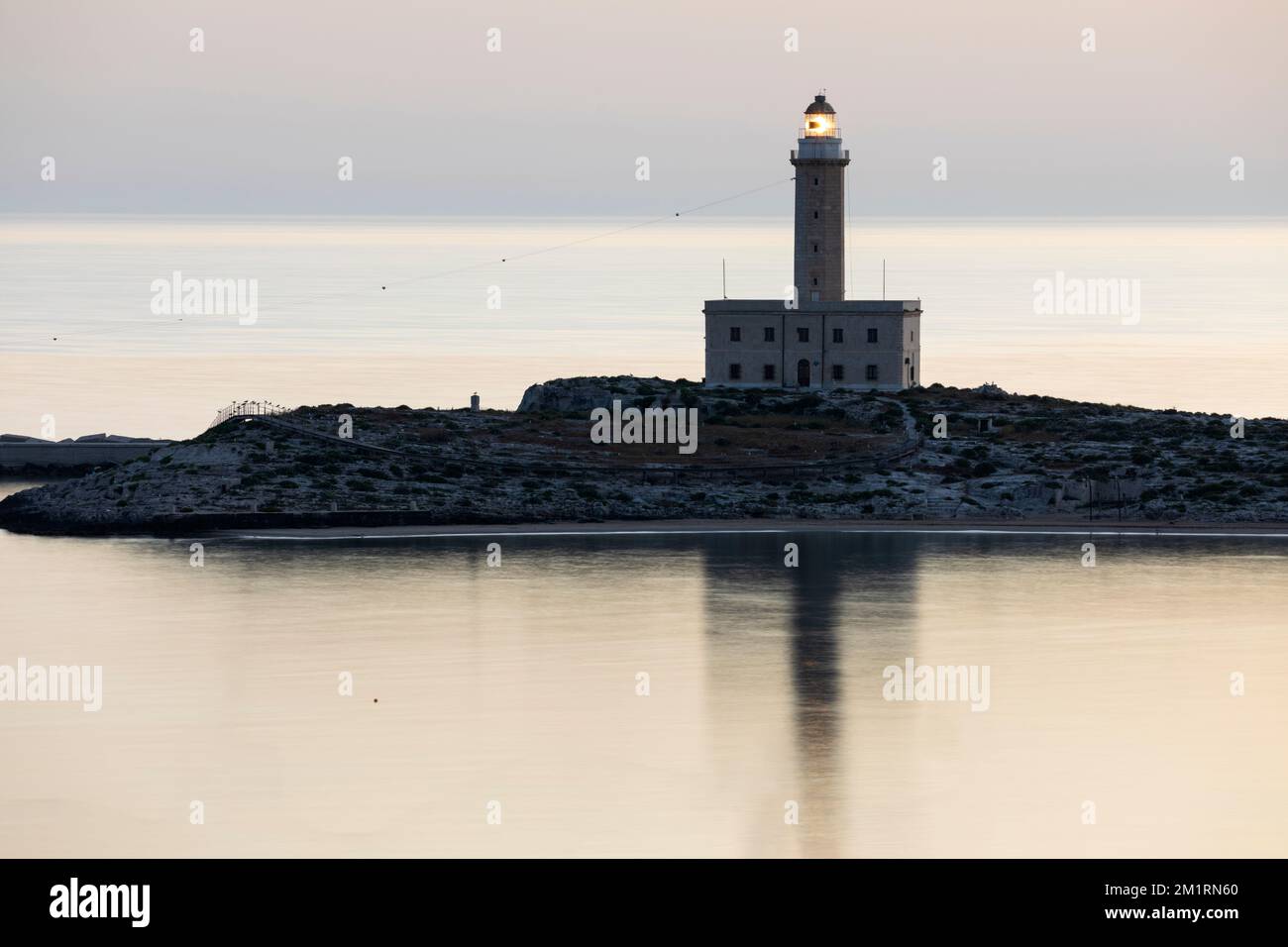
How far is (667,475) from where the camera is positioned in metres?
85.6

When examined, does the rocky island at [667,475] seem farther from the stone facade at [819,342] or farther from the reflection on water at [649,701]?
the stone facade at [819,342]

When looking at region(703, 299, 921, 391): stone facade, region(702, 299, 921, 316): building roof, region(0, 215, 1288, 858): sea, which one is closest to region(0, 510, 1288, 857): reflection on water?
region(0, 215, 1288, 858): sea

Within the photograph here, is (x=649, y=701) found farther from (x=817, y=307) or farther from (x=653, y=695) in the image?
(x=817, y=307)

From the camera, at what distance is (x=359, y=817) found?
4209 cm

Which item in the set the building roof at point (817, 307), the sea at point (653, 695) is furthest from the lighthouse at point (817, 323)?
the sea at point (653, 695)

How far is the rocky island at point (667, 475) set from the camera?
82.8 m

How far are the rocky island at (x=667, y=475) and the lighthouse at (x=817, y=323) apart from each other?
6.70 meters

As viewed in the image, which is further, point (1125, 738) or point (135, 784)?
point (1125, 738)
